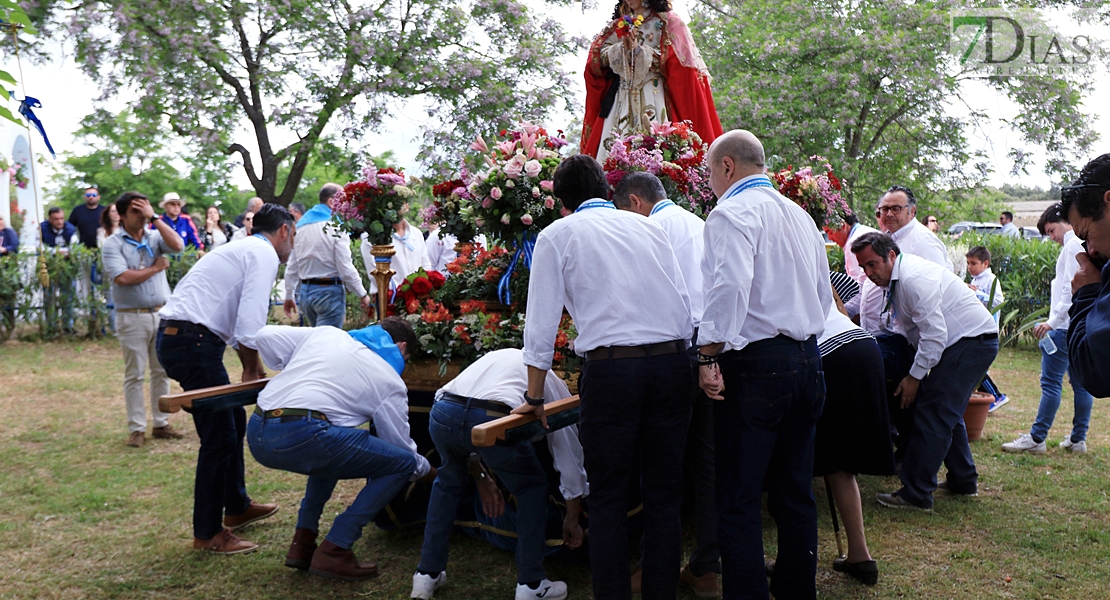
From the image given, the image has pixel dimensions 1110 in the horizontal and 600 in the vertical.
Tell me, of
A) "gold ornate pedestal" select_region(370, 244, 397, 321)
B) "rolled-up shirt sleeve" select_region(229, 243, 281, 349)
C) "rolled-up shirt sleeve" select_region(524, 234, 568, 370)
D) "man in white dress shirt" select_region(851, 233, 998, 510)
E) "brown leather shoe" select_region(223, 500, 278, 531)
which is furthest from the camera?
"gold ornate pedestal" select_region(370, 244, 397, 321)

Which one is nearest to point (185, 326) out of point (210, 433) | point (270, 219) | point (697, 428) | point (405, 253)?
point (210, 433)

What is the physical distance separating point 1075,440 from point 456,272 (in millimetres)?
4961

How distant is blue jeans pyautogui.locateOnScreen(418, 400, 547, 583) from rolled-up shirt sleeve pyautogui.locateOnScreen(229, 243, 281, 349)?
1.41 meters

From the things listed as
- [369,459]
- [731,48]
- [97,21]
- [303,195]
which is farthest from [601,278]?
[303,195]

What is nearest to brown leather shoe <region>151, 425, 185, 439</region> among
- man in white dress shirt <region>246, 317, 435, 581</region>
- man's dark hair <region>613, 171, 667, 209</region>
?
man in white dress shirt <region>246, 317, 435, 581</region>

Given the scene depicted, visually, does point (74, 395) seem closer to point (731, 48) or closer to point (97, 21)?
point (97, 21)

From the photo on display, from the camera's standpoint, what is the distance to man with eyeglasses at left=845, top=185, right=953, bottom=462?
222 inches

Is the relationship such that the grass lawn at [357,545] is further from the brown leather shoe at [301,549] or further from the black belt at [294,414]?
the black belt at [294,414]

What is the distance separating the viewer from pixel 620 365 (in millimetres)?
3430

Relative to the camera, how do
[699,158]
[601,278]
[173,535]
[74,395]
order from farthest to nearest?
[74,395] < [699,158] < [173,535] < [601,278]

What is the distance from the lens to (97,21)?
13195 mm

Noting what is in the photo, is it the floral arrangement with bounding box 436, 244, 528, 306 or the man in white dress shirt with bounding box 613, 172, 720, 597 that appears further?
the floral arrangement with bounding box 436, 244, 528, 306

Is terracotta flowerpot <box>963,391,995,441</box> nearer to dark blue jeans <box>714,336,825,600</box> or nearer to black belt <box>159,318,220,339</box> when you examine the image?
dark blue jeans <box>714,336,825,600</box>

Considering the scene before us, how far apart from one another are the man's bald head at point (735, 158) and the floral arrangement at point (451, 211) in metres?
2.24
